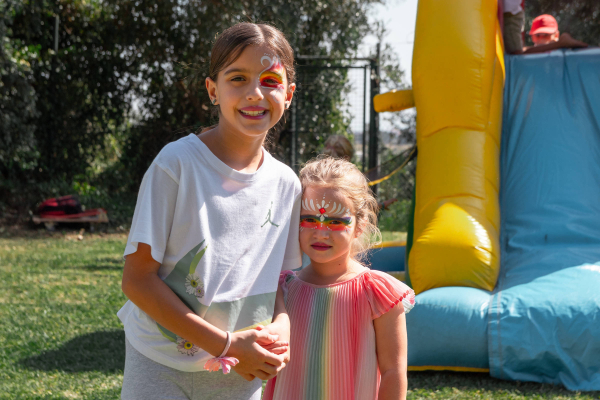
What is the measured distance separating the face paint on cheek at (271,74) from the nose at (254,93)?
19 millimetres

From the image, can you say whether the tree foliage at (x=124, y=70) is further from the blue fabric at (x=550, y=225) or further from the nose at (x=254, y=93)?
the nose at (x=254, y=93)

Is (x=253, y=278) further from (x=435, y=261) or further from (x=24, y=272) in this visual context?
(x=24, y=272)

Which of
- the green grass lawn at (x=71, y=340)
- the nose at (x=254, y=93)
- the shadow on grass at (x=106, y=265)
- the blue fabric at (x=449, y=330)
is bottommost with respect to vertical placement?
the shadow on grass at (x=106, y=265)

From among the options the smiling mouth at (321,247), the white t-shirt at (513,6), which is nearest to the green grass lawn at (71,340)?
the smiling mouth at (321,247)

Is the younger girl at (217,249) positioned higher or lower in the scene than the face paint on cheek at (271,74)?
lower

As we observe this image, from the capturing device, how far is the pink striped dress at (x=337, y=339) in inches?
64.7

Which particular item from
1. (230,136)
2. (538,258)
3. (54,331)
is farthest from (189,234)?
(54,331)

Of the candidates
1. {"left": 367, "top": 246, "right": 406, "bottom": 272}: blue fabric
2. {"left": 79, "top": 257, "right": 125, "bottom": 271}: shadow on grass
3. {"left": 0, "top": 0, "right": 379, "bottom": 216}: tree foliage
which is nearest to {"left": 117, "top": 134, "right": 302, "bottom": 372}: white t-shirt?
{"left": 367, "top": 246, "right": 406, "bottom": 272}: blue fabric

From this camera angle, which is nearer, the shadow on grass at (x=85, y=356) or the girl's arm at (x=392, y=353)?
the girl's arm at (x=392, y=353)

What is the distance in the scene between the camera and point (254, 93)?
1521 mm

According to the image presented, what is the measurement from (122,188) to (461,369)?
9104mm

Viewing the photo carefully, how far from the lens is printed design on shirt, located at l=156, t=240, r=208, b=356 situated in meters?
1.43

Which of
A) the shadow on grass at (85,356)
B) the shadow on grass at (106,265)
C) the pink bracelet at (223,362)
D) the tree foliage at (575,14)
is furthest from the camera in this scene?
the tree foliage at (575,14)

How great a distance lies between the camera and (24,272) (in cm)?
643
